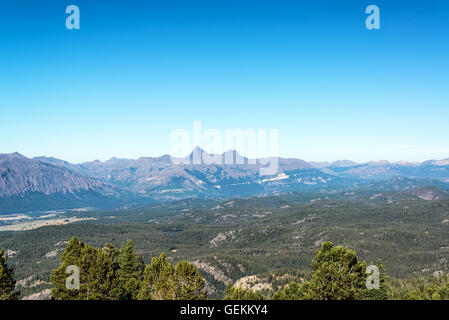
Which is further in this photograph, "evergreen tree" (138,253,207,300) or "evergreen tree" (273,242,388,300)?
"evergreen tree" (138,253,207,300)

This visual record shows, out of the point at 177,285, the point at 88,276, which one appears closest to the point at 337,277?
the point at 177,285

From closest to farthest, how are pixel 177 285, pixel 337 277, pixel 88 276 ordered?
pixel 337 277 < pixel 177 285 < pixel 88 276

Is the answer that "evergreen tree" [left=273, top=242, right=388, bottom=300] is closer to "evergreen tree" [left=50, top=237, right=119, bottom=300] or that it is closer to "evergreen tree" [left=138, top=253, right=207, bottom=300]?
"evergreen tree" [left=138, top=253, right=207, bottom=300]

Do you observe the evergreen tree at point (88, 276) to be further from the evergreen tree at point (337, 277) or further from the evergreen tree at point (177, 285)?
the evergreen tree at point (337, 277)

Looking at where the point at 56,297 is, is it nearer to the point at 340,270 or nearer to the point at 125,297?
the point at 125,297

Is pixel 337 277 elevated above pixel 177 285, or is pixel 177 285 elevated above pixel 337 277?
pixel 337 277

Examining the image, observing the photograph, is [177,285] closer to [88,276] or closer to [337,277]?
[88,276]

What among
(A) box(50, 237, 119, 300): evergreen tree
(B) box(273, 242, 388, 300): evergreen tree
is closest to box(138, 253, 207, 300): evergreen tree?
(A) box(50, 237, 119, 300): evergreen tree

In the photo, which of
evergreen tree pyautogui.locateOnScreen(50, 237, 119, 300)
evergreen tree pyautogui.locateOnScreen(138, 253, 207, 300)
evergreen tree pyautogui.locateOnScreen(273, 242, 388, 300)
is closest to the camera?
evergreen tree pyautogui.locateOnScreen(273, 242, 388, 300)

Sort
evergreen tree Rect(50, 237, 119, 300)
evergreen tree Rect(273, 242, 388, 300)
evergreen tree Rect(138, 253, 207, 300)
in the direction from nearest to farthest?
1. evergreen tree Rect(273, 242, 388, 300)
2. evergreen tree Rect(138, 253, 207, 300)
3. evergreen tree Rect(50, 237, 119, 300)
